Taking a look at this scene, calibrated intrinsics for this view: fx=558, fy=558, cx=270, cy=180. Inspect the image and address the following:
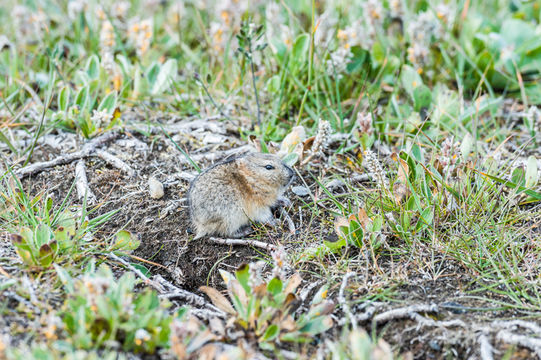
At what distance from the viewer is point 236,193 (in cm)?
428

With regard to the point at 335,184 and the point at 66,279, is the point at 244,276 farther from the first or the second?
the point at 335,184

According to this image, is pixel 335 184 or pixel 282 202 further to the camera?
pixel 335 184

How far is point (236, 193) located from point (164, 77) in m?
2.06

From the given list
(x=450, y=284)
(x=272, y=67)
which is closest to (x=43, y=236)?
(x=450, y=284)

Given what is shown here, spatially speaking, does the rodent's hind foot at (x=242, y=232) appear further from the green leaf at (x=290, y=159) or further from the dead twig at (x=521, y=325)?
the dead twig at (x=521, y=325)

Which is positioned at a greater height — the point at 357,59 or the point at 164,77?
the point at 164,77

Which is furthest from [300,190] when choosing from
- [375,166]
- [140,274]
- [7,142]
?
[7,142]

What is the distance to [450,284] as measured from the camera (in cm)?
354

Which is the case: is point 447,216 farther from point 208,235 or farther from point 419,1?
point 419,1

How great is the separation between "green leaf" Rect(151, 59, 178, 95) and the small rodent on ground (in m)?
1.69

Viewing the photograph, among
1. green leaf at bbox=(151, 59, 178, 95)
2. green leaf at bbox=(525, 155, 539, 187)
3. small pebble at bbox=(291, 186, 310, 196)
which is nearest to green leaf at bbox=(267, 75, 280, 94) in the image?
green leaf at bbox=(151, 59, 178, 95)

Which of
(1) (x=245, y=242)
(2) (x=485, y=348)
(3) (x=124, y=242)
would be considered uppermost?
(3) (x=124, y=242)

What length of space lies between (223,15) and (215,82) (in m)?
0.86

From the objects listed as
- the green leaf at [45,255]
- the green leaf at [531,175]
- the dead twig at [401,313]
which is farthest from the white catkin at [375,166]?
the green leaf at [45,255]
